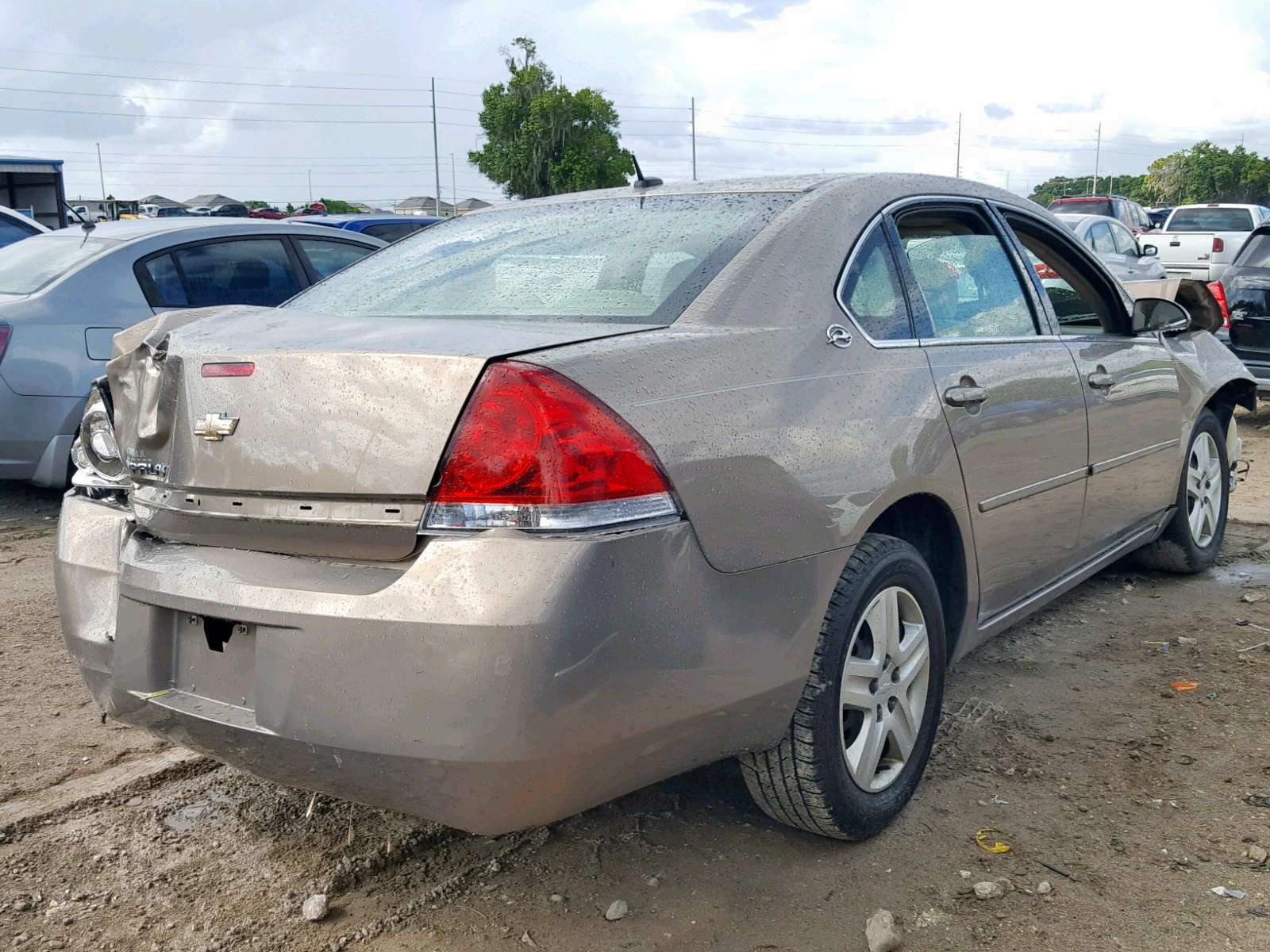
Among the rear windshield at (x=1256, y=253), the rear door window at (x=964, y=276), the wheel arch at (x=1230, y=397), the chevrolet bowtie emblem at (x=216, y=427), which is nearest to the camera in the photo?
the chevrolet bowtie emblem at (x=216, y=427)

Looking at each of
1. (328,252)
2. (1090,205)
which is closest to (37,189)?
(328,252)

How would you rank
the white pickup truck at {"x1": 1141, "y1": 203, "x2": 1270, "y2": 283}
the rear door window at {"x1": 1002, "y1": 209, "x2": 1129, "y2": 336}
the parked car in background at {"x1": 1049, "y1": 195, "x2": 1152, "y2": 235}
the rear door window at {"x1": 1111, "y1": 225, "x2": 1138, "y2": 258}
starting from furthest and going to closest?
the parked car in background at {"x1": 1049, "y1": 195, "x2": 1152, "y2": 235} < the white pickup truck at {"x1": 1141, "y1": 203, "x2": 1270, "y2": 283} < the rear door window at {"x1": 1111, "y1": 225, "x2": 1138, "y2": 258} < the rear door window at {"x1": 1002, "y1": 209, "x2": 1129, "y2": 336}

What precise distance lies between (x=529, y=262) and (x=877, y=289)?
2.82ft

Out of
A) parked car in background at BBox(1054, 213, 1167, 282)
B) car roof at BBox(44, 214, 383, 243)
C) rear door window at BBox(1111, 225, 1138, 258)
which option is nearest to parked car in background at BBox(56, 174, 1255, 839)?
car roof at BBox(44, 214, 383, 243)

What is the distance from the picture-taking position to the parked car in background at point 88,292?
5824 millimetres

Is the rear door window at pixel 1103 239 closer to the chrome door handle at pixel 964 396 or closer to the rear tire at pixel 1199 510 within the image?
the rear tire at pixel 1199 510

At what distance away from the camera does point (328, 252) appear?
7.28 metres

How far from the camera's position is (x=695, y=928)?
8.11ft

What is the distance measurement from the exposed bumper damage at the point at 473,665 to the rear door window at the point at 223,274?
4289mm

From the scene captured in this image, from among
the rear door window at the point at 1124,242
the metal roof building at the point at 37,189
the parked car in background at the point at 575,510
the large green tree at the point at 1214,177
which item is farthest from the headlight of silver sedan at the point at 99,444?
the large green tree at the point at 1214,177

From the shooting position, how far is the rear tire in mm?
4797

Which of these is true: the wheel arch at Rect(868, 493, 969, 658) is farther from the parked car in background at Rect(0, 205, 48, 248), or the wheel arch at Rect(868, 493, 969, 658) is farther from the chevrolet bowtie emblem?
the parked car in background at Rect(0, 205, 48, 248)

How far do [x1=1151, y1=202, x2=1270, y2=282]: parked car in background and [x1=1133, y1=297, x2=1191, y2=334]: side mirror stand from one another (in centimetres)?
1400

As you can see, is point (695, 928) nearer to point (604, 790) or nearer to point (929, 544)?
point (604, 790)
